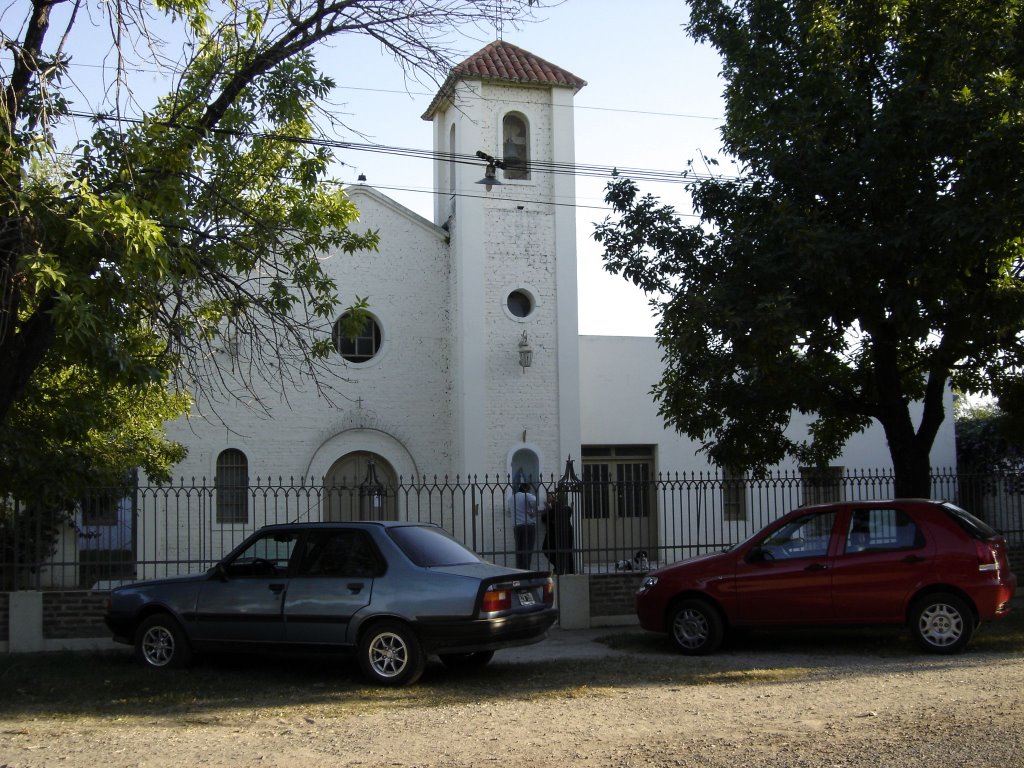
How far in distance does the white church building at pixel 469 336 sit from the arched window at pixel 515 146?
0.03 m

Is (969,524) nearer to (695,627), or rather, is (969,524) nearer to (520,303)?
(695,627)

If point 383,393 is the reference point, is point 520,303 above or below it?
above

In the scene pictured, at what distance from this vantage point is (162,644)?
1109 centimetres

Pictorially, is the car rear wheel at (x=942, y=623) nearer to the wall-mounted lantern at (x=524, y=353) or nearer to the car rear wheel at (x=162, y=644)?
the car rear wheel at (x=162, y=644)

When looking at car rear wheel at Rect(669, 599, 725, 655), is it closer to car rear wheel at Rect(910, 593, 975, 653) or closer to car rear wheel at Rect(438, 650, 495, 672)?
car rear wheel at Rect(910, 593, 975, 653)

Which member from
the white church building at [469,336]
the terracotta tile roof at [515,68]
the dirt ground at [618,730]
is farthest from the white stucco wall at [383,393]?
the dirt ground at [618,730]

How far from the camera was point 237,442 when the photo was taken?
784 inches

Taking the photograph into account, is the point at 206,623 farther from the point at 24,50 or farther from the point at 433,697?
the point at 24,50

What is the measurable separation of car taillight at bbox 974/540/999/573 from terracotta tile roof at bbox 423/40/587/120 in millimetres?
13114

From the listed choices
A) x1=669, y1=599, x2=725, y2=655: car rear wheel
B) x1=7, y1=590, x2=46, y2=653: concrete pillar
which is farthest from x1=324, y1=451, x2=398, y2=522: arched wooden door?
x1=669, y1=599, x2=725, y2=655: car rear wheel

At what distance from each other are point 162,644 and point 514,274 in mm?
11465

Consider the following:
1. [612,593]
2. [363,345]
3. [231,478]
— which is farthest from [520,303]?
[612,593]

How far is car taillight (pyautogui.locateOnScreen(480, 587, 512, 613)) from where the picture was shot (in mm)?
9812

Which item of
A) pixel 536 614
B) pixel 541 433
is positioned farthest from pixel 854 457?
pixel 536 614
